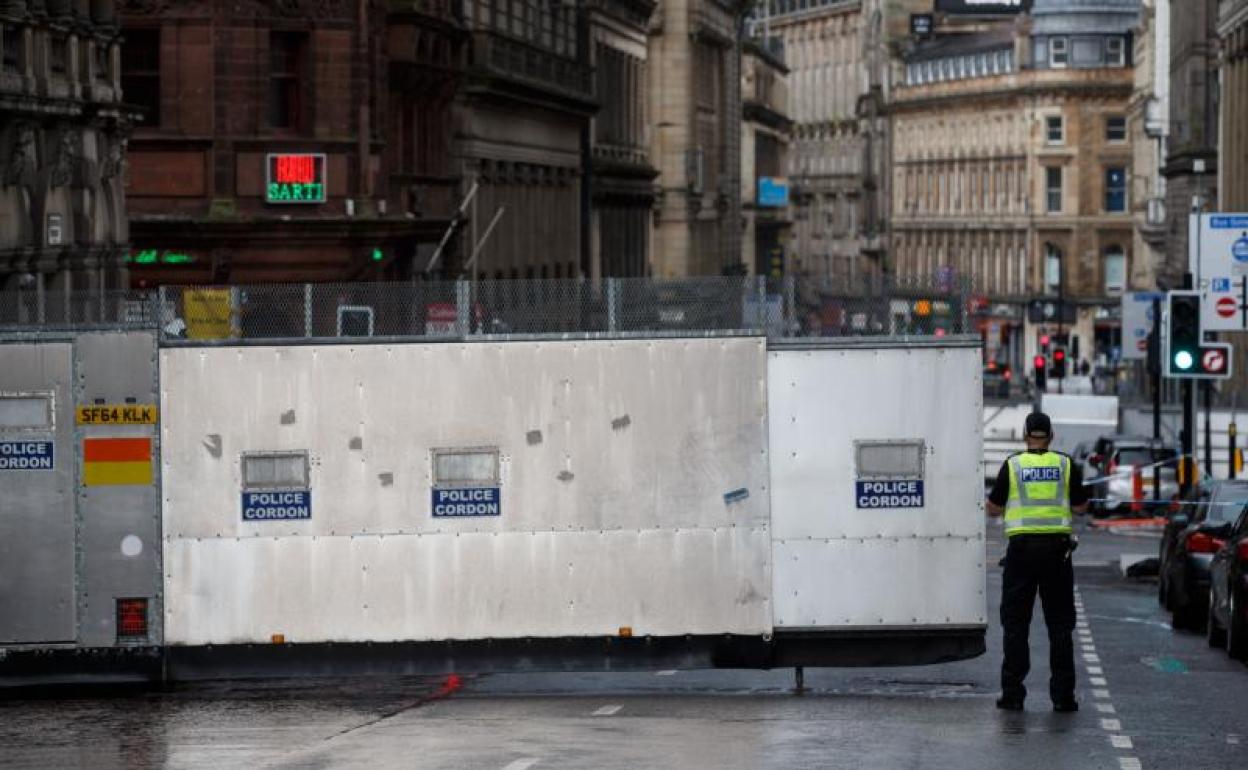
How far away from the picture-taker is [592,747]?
1870cm

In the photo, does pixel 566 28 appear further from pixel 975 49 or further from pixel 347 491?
pixel 975 49

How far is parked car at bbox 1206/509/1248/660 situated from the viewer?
85.1 ft

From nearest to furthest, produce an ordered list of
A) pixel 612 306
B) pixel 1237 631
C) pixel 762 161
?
pixel 612 306 < pixel 1237 631 < pixel 762 161

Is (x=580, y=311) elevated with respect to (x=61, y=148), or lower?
lower

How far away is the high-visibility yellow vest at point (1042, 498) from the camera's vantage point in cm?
2047

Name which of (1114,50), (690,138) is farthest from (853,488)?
(1114,50)

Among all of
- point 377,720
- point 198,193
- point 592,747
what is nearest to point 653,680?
point 377,720

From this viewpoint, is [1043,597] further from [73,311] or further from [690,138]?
[690,138]

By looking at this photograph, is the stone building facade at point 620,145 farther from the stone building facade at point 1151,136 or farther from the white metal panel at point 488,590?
the white metal panel at point 488,590

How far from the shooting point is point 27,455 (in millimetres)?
22375

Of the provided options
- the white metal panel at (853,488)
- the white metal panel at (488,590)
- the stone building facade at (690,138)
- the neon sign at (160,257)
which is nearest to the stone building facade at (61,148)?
the neon sign at (160,257)

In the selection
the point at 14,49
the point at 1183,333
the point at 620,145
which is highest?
the point at 620,145

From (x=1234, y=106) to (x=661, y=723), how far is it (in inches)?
2778

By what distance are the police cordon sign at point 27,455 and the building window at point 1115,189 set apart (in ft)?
490
